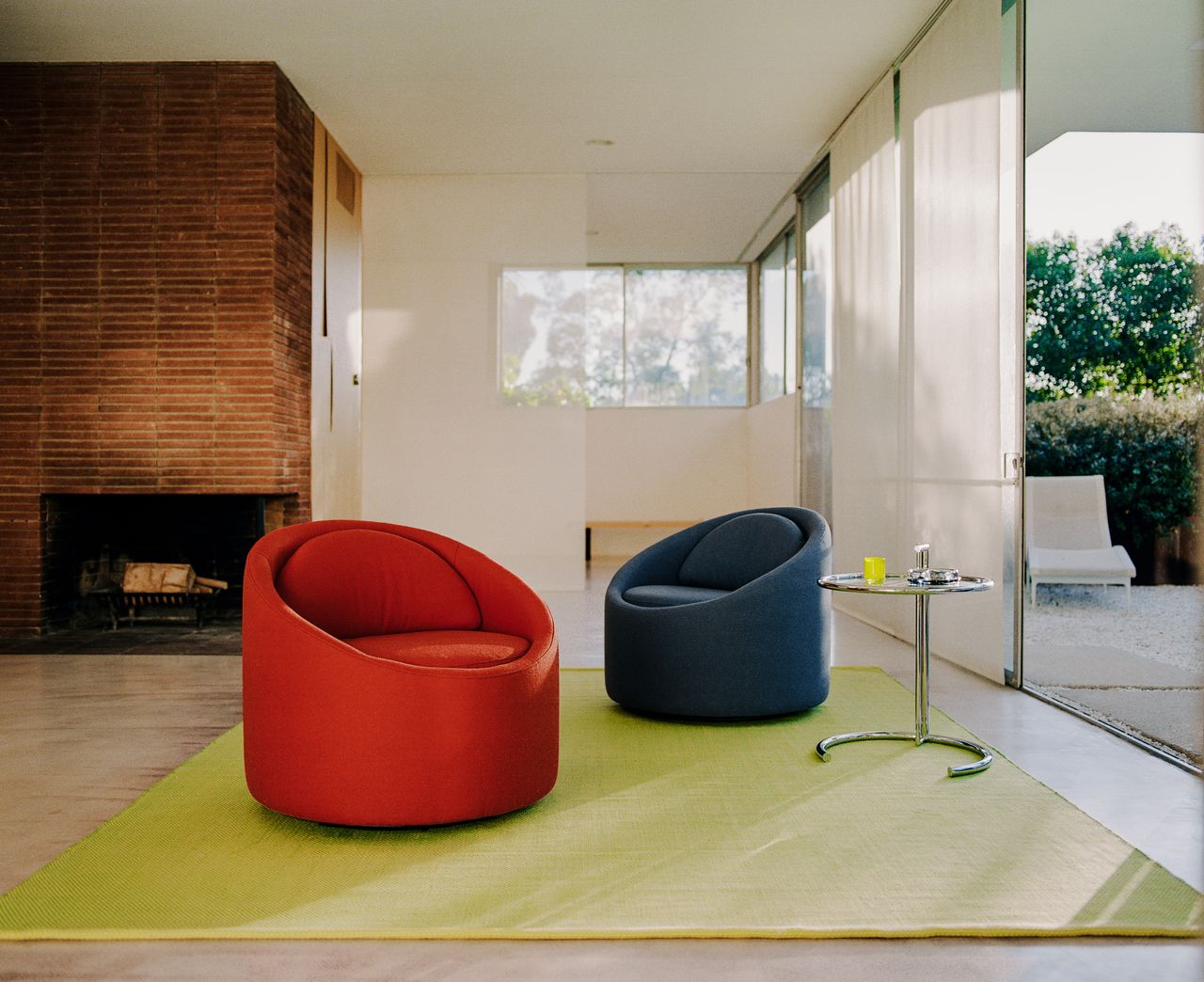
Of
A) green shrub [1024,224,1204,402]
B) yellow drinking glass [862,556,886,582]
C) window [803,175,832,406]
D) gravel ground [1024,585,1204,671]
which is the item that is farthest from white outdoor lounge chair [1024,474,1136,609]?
yellow drinking glass [862,556,886,582]

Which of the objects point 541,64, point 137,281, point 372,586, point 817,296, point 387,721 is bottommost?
point 387,721

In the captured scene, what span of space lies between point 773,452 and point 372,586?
7604 mm

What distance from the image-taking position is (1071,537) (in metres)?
7.32

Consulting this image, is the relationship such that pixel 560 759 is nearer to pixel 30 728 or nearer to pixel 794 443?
pixel 30 728

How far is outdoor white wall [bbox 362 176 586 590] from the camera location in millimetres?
8633

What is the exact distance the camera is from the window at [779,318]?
988 cm

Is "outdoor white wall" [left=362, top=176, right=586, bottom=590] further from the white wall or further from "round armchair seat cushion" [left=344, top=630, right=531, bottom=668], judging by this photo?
"round armchair seat cushion" [left=344, top=630, right=531, bottom=668]

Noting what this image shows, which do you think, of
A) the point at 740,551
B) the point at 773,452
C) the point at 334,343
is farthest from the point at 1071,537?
the point at 334,343

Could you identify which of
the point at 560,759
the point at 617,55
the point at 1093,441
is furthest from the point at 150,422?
the point at 1093,441

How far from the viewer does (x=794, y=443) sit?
30.9 feet

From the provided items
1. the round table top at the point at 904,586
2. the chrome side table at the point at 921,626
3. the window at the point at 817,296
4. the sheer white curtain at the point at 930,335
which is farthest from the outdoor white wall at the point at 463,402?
the round table top at the point at 904,586

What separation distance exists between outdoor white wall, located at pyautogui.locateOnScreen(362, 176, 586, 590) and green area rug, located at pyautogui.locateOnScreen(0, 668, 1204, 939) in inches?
212

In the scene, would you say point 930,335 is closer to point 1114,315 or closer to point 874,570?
point 874,570

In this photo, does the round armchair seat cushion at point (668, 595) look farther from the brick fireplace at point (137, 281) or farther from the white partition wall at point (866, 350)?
the brick fireplace at point (137, 281)
